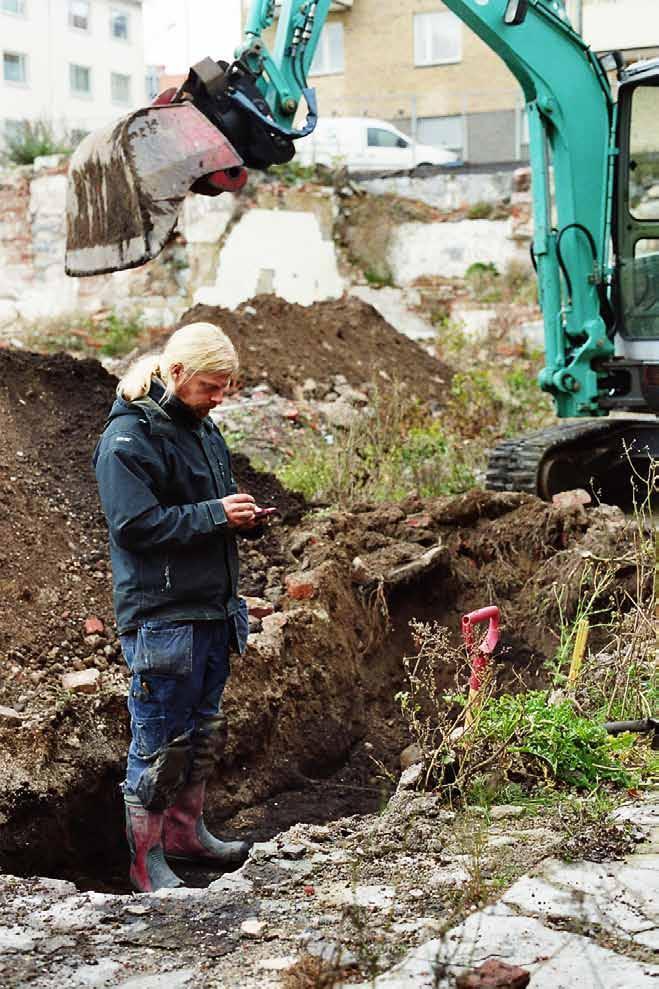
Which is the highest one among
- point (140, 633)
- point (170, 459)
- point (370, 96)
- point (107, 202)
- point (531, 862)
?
point (370, 96)

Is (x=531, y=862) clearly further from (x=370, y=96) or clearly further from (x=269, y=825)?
(x=370, y=96)

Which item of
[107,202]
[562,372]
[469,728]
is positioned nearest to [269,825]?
[469,728]

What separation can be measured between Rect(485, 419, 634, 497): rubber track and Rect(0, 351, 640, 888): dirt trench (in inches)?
38.6

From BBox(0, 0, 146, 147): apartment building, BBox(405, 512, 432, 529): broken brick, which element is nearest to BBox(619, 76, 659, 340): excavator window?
BBox(405, 512, 432, 529): broken brick

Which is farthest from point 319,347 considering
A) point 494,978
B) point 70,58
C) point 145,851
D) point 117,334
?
point 70,58

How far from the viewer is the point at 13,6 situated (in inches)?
1804

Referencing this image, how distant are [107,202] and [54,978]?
173 inches

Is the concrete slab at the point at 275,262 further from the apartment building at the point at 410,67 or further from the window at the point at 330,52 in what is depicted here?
the window at the point at 330,52

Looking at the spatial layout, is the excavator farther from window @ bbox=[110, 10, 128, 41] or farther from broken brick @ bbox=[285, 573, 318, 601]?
window @ bbox=[110, 10, 128, 41]

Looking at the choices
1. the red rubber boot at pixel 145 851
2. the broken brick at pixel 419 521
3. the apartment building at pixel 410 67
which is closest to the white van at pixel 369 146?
the apartment building at pixel 410 67

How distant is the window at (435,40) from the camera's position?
3553 centimetres

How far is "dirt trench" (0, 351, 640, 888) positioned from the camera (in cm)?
537

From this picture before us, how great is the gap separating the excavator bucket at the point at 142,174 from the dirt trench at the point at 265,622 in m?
1.27

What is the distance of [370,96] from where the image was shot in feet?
114
